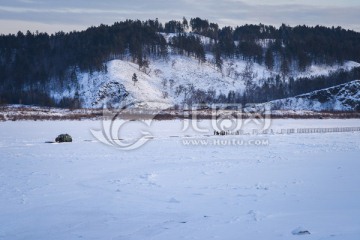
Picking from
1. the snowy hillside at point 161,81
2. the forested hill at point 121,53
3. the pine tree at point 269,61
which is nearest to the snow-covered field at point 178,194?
the snowy hillside at point 161,81

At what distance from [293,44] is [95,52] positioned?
259 feet

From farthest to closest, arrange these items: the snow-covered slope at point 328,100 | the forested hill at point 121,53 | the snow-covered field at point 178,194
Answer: the forested hill at point 121,53, the snow-covered slope at point 328,100, the snow-covered field at point 178,194

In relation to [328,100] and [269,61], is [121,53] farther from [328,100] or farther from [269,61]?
[328,100]

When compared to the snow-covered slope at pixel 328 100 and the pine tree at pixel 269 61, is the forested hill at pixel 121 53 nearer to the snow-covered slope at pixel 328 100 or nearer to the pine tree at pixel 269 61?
the pine tree at pixel 269 61

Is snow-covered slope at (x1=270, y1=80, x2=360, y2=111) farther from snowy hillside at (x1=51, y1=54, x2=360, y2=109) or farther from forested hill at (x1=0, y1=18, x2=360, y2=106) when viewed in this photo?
snowy hillside at (x1=51, y1=54, x2=360, y2=109)

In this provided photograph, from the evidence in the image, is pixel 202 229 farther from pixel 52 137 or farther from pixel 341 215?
pixel 52 137

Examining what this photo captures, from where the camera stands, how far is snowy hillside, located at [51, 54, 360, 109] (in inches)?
3863

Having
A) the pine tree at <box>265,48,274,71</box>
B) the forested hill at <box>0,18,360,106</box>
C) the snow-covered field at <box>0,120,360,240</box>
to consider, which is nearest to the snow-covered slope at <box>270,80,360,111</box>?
the forested hill at <box>0,18,360,106</box>

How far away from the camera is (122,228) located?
1070 cm

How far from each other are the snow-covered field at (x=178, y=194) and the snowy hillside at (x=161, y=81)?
6935 centimetres

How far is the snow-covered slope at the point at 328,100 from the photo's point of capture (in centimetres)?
9550

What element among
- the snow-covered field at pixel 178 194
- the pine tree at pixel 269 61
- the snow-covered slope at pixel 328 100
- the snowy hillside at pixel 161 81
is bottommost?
the snow-covered field at pixel 178 194

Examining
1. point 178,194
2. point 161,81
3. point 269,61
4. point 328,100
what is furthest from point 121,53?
point 178,194

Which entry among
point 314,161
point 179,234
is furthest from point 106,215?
point 314,161
